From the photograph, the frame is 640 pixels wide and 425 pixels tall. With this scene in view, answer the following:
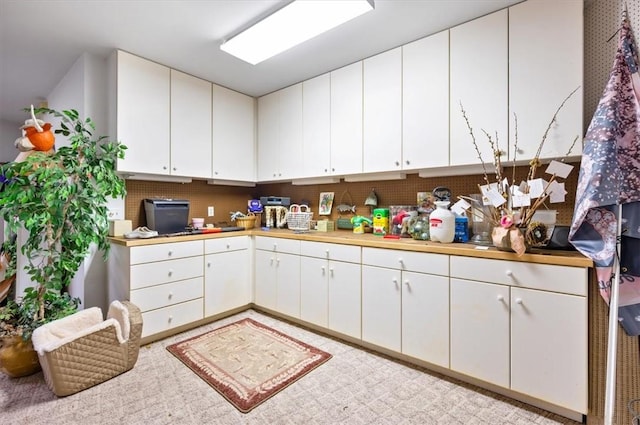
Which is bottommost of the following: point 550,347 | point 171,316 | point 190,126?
point 171,316

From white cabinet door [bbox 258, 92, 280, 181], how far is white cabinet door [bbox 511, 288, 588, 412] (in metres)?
2.62

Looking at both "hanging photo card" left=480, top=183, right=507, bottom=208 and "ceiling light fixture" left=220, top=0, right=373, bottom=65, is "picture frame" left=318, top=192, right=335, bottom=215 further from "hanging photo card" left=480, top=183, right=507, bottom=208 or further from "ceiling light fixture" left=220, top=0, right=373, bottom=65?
"hanging photo card" left=480, top=183, right=507, bottom=208

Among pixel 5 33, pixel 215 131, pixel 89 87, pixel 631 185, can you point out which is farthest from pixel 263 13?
pixel 631 185

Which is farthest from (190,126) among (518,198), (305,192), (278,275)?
(518,198)

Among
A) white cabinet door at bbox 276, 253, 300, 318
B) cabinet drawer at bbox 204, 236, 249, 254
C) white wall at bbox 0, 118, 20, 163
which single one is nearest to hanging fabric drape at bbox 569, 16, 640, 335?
white cabinet door at bbox 276, 253, 300, 318

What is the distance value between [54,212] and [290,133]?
215 cm

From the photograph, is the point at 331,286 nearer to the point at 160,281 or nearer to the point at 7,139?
the point at 160,281

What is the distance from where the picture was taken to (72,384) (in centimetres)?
179

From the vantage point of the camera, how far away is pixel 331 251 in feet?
8.23

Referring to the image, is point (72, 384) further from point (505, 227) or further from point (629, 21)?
point (629, 21)

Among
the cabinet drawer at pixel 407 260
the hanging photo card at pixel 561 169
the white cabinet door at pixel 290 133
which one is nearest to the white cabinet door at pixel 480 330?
the cabinet drawer at pixel 407 260

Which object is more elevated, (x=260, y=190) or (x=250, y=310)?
(x=260, y=190)

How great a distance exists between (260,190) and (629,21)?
Result: 3.60 metres

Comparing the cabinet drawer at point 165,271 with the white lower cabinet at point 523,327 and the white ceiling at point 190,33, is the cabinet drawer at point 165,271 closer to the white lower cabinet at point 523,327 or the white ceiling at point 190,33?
the white ceiling at point 190,33
